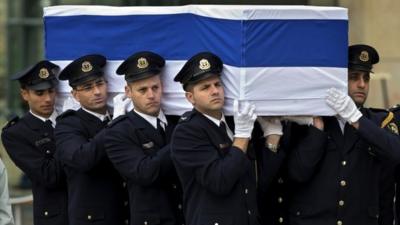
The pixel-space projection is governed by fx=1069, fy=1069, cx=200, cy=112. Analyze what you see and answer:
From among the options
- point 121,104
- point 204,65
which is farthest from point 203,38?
point 121,104

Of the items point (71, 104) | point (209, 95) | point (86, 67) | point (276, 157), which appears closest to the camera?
point (209, 95)

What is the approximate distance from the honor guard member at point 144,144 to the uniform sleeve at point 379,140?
113 cm

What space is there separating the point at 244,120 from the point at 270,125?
357mm

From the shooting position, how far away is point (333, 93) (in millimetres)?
5980

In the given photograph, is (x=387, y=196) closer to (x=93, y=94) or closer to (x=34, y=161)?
(x=93, y=94)

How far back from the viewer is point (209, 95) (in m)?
5.94

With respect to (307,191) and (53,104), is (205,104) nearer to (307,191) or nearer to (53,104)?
(307,191)

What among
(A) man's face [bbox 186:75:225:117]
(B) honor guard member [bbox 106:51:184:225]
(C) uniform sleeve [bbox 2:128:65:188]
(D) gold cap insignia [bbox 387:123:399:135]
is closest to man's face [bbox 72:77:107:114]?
(B) honor guard member [bbox 106:51:184:225]

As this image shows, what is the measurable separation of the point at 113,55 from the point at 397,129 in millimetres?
1796

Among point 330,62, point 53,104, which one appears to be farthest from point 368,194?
point 53,104

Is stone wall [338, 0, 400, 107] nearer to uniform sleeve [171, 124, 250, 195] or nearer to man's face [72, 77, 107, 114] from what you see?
man's face [72, 77, 107, 114]

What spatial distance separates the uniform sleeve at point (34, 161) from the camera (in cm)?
692

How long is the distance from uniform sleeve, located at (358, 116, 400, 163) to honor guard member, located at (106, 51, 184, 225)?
44.5 inches

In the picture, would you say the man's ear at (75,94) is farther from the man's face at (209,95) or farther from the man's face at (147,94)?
the man's face at (209,95)
